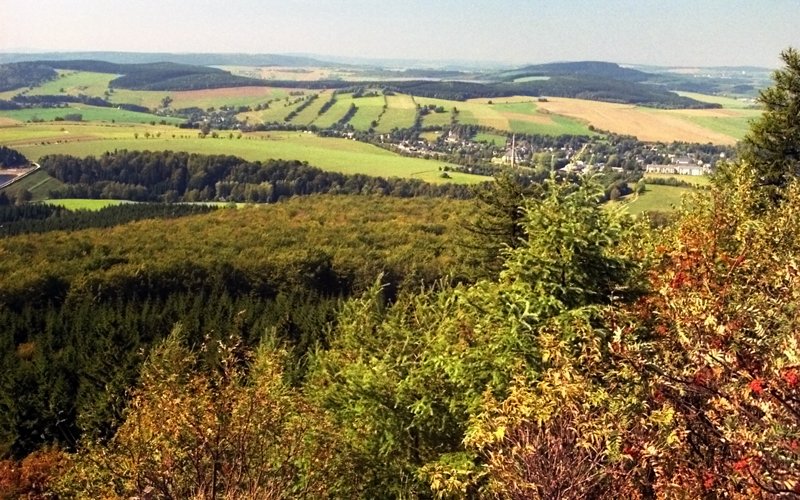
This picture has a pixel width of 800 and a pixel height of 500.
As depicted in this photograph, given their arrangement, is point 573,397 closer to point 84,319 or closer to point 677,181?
point 84,319

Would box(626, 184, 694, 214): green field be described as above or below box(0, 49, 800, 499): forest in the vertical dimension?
below

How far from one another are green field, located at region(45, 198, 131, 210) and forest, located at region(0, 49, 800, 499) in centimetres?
8662

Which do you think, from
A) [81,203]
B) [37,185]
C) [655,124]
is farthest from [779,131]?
[655,124]

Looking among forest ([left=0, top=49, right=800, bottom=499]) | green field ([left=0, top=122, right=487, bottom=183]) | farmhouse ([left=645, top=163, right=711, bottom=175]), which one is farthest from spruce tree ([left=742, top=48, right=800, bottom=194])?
green field ([left=0, top=122, right=487, bottom=183])

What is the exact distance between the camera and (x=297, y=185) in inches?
5172

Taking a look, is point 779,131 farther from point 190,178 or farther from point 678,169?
point 190,178

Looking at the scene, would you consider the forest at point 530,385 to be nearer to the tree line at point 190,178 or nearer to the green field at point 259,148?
the tree line at point 190,178

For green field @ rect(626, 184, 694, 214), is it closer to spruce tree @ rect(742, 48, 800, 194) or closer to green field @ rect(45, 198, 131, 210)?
spruce tree @ rect(742, 48, 800, 194)

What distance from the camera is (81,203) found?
11856 centimetres

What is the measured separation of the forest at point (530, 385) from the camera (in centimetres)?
799

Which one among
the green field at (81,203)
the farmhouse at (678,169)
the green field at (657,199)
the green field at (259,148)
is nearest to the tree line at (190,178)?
the green field at (259,148)

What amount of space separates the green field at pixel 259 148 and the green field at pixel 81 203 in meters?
29.9

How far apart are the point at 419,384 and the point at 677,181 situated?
91.3 metres

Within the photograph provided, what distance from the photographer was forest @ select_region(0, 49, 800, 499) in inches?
314
